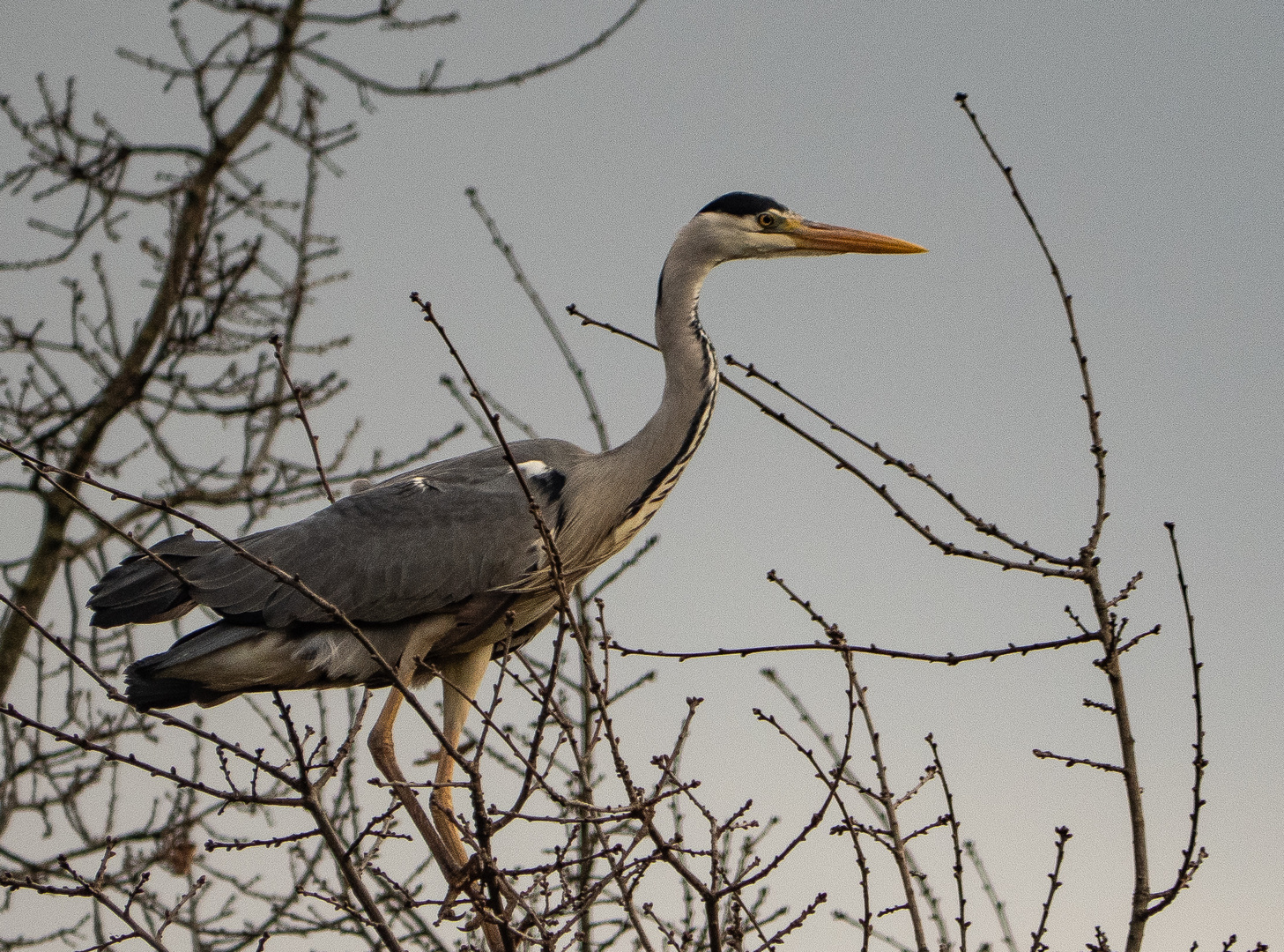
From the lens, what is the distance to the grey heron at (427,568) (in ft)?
14.2

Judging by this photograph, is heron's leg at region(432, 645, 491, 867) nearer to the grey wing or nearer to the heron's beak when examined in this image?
the grey wing

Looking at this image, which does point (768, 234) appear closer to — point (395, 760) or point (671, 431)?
point (671, 431)

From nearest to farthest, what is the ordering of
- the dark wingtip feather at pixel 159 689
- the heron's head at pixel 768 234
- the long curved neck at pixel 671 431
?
1. the dark wingtip feather at pixel 159 689
2. the long curved neck at pixel 671 431
3. the heron's head at pixel 768 234

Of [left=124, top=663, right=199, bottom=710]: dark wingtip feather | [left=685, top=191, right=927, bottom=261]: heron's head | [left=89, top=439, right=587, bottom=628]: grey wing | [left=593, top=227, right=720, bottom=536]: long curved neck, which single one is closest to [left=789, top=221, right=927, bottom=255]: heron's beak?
[left=685, top=191, right=927, bottom=261]: heron's head

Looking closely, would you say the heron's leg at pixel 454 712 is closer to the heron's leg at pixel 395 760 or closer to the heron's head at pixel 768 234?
the heron's leg at pixel 395 760

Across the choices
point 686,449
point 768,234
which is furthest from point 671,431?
point 768,234

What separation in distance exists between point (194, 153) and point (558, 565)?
5651 millimetres

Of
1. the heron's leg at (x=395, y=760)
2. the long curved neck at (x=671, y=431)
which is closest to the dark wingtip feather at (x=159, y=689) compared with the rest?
the heron's leg at (x=395, y=760)

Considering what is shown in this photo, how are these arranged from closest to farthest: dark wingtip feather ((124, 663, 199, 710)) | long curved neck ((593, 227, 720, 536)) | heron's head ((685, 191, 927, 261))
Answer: dark wingtip feather ((124, 663, 199, 710)) < long curved neck ((593, 227, 720, 536)) < heron's head ((685, 191, 927, 261))

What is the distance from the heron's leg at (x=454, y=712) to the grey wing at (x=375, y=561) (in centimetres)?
35

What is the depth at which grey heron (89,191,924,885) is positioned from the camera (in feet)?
14.2

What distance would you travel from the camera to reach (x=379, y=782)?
269cm

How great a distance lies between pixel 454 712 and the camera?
15.3 ft

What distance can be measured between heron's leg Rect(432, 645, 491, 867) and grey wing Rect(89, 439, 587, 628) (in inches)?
13.7
